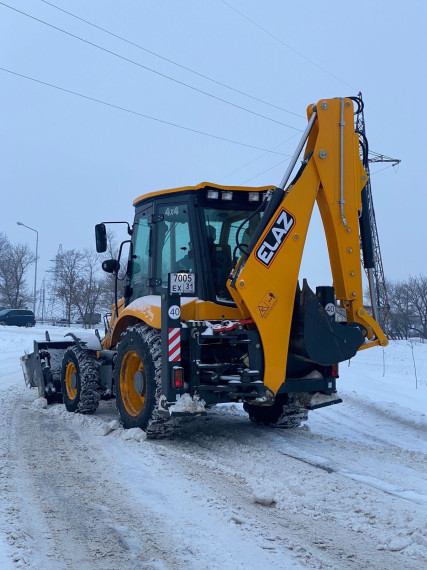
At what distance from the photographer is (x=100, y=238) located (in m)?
8.23

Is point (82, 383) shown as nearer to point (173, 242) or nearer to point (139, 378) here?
point (139, 378)

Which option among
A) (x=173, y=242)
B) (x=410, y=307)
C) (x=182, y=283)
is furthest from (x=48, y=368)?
(x=410, y=307)

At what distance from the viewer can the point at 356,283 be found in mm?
6664

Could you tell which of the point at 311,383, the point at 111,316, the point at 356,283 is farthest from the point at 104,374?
the point at 356,283

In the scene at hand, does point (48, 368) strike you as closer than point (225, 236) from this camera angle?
No

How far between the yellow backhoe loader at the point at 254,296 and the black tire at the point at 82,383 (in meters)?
1.24

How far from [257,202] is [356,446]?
3057mm

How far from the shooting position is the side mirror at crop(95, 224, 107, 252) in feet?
27.0

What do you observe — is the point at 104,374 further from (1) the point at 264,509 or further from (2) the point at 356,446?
(1) the point at 264,509

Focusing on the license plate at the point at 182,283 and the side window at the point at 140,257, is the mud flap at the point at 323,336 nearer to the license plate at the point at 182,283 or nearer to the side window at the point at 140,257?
the license plate at the point at 182,283

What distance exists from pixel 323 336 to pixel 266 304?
0.70 meters

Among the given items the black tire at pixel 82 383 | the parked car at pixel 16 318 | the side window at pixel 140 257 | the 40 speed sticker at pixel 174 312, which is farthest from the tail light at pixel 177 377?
the parked car at pixel 16 318

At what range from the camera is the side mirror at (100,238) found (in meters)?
8.22

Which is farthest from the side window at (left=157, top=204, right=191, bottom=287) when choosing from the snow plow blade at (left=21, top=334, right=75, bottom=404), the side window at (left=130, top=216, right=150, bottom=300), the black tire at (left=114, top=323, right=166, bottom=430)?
the snow plow blade at (left=21, top=334, right=75, bottom=404)
